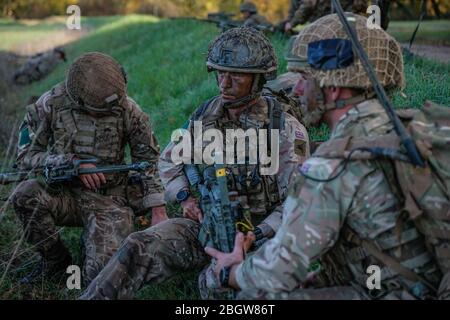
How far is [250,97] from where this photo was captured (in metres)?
4.54

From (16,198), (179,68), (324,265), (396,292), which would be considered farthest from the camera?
(179,68)

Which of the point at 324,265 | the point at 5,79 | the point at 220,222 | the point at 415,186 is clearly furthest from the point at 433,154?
the point at 5,79

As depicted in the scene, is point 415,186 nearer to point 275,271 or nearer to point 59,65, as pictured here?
point 275,271

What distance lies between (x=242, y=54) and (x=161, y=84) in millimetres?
8391

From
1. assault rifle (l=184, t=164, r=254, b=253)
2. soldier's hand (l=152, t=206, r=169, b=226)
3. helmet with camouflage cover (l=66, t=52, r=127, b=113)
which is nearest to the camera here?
assault rifle (l=184, t=164, r=254, b=253)

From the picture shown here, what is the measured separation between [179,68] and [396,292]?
1010 cm

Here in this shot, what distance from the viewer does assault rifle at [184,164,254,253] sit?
395cm

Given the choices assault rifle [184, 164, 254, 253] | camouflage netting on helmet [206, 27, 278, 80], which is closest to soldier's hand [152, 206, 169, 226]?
assault rifle [184, 164, 254, 253]

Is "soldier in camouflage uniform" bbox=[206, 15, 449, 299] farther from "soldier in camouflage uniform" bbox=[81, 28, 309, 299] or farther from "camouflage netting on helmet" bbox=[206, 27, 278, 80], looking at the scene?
"camouflage netting on helmet" bbox=[206, 27, 278, 80]

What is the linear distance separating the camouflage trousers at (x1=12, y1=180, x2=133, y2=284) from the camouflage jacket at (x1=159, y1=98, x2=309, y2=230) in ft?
2.48

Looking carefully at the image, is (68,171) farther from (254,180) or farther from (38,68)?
(38,68)

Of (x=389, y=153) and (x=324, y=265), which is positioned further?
(x=324, y=265)

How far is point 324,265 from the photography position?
11.5 ft

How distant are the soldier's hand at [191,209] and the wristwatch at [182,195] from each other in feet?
0.07
